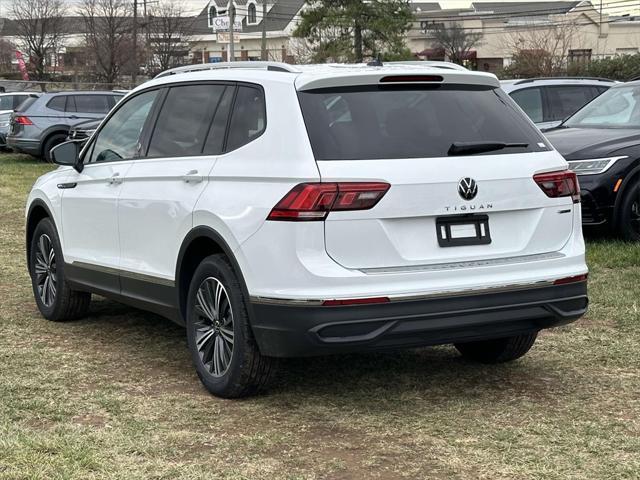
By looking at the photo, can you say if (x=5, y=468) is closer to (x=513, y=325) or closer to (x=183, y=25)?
(x=513, y=325)

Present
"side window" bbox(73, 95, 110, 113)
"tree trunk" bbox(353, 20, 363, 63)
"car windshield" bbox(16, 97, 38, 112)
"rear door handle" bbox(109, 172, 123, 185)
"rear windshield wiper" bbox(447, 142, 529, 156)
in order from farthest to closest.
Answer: "tree trunk" bbox(353, 20, 363, 63), "side window" bbox(73, 95, 110, 113), "car windshield" bbox(16, 97, 38, 112), "rear door handle" bbox(109, 172, 123, 185), "rear windshield wiper" bbox(447, 142, 529, 156)

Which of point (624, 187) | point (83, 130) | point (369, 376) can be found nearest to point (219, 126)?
point (369, 376)

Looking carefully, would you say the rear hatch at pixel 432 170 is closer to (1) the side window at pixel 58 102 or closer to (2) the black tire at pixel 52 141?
(2) the black tire at pixel 52 141

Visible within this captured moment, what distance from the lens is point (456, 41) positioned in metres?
79.4

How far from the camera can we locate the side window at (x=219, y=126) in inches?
208

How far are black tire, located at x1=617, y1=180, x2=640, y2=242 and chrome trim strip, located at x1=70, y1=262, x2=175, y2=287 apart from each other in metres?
5.27

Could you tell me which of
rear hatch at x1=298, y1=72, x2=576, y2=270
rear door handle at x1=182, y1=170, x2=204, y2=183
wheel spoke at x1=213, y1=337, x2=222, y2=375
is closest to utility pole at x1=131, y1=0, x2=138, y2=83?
rear door handle at x1=182, y1=170, x2=204, y2=183

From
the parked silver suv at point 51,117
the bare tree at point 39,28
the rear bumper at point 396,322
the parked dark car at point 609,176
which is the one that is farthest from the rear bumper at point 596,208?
the bare tree at point 39,28

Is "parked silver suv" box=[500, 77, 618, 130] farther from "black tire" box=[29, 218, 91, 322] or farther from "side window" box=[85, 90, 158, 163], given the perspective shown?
"side window" box=[85, 90, 158, 163]

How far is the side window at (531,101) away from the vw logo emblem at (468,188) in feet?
32.3

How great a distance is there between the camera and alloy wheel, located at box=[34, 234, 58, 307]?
7.26 metres

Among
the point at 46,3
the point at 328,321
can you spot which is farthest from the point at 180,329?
the point at 46,3

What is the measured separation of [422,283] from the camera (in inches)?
182

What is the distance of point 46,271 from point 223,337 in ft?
9.08
